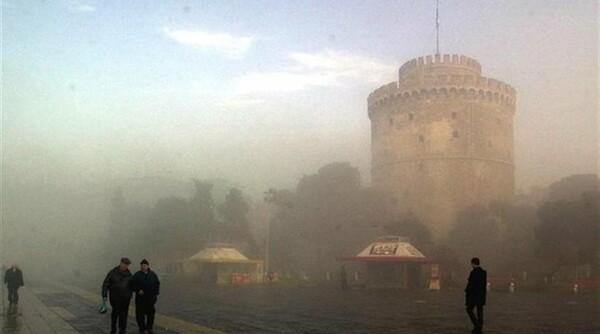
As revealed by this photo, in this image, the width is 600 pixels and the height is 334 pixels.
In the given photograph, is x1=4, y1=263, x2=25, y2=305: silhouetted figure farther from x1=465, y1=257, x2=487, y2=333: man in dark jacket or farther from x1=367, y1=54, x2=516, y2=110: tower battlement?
x1=367, y1=54, x2=516, y2=110: tower battlement

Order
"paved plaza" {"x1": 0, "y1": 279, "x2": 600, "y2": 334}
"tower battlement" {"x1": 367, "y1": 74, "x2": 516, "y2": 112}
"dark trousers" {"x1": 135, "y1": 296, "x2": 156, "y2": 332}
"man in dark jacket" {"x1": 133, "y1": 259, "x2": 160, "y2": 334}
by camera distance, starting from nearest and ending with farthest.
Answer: "man in dark jacket" {"x1": 133, "y1": 259, "x2": 160, "y2": 334} < "dark trousers" {"x1": 135, "y1": 296, "x2": 156, "y2": 332} < "paved plaza" {"x1": 0, "y1": 279, "x2": 600, "y2": 334} < "tower battlement" {"x1": 367, "y1": 74, "x2": 516, "y2": 112}

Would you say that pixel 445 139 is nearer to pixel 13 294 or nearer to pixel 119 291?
pixel 13 294

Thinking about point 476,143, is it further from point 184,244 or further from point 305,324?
point 305,324

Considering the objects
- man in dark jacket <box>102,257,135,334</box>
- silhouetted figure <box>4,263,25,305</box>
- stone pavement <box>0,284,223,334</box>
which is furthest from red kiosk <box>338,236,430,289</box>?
man in dark jacket <box>102,257,135,334</box>

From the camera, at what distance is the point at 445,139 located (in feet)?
228

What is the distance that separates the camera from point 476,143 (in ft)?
228

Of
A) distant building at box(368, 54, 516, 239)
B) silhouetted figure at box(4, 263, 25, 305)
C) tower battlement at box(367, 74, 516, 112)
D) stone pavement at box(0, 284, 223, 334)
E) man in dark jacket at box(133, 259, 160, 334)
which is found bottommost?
stone pavement at box(0, 284, 223, 334)

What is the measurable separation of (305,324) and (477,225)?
4831 cm

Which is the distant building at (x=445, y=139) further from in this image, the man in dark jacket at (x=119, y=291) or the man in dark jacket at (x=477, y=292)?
the man in dark jacket at (x=119, y=291)

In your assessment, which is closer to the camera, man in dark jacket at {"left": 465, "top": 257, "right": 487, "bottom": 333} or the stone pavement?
man in dark jacket at {"left": 465, "top": 257, "right": 487, "bottom": 333}

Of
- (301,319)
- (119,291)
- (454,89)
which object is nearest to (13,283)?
(301,319)

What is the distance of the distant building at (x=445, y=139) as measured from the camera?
69.5 m

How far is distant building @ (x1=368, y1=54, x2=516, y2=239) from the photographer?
69.5m

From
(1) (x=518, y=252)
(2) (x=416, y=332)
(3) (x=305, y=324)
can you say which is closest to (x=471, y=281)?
(2) (x=416, y=332)
